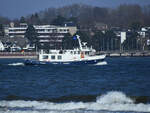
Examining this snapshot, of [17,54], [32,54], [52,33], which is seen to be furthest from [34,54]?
[52,33]

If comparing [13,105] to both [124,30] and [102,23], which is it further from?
[102,23]

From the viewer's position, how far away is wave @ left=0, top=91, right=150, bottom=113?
22.6 meters

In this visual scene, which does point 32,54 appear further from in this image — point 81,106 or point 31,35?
point 81,106

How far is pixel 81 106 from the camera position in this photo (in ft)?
77.3

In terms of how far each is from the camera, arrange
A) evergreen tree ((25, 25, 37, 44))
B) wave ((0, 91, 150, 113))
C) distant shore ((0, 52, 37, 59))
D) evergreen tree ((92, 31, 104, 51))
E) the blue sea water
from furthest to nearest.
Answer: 1. evergreen tree ((25, 25, 37, 44))
2. evergreen tree ((92, 31, 104, 51))
3. distant shore ((0, 52, 37, 59))
4. the blue sea water
5. wave ((0, 91, 150, 113))

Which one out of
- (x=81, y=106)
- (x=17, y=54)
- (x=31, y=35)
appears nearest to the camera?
(x=81, y=106)

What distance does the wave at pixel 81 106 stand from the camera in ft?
74.0

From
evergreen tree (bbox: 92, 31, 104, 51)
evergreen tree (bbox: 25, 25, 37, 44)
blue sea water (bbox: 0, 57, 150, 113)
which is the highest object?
evergreen tree (bbox: 25, 25, 37, 44)

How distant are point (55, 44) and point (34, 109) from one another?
92.3m

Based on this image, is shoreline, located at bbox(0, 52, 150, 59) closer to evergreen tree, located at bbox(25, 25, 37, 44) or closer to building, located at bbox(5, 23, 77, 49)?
evergreen tree, located at bbox(25, 25, 37, 44)

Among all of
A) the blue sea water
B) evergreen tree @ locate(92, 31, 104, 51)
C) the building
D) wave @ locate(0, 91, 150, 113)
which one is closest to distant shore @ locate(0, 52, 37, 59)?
evergreen tree @ locate(92, 31, 104, 51)

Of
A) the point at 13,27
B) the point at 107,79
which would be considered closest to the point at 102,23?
the point at 13,27

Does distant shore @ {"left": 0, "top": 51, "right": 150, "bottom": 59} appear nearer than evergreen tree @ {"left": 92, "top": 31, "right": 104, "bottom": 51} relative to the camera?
Yes

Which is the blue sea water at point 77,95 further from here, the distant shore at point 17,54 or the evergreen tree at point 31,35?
the evergreen tree at point 31,35
